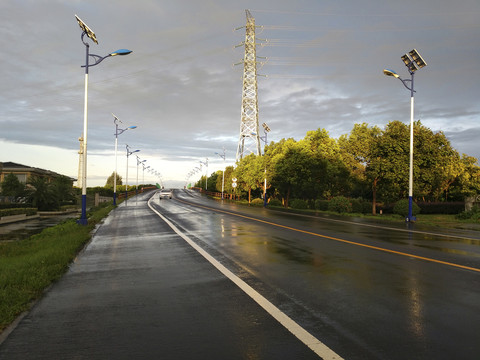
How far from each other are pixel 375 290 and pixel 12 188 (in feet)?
138

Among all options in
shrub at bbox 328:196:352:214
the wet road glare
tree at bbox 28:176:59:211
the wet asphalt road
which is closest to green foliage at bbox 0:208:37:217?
tree at bbox 28:176:59:211

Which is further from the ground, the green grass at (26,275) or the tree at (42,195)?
the tree at (42,195)

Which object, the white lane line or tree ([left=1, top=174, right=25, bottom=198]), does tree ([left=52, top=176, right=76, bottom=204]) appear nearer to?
tree ([left=1, top=174, right=25, bottom=198])

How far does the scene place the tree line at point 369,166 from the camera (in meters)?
33.4

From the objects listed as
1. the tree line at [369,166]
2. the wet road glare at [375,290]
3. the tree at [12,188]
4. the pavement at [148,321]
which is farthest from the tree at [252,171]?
the pavement at [148,321]

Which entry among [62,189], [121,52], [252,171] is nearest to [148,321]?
[121,52]

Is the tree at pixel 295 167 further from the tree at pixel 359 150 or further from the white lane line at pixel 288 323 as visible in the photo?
the white lane line at pixel 288 323

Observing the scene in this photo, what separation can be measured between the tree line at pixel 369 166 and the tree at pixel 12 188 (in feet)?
93.4

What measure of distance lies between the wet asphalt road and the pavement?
16 mm

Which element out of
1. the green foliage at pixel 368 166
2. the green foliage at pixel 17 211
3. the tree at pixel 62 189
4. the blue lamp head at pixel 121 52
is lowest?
the green foliage at pixel 17 211

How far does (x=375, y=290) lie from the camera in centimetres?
628

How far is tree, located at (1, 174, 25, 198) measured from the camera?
37531 millimetres

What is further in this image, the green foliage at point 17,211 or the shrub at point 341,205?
the shrub at point 341,205

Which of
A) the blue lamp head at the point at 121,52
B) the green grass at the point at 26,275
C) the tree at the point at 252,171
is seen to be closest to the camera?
the green grass at the point at 26,275
